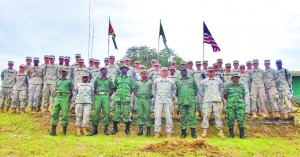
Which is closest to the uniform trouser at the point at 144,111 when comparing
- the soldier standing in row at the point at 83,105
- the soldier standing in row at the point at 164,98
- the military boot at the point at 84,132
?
the soldier standing in row at the point at 164,98

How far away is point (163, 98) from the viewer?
1037 centimetres

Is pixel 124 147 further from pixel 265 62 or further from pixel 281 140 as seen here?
pixel 265 62

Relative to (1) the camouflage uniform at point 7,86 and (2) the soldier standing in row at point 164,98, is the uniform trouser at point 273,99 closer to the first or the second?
(2) the soldier standing in row at point 164,98

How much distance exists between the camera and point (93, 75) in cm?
1216

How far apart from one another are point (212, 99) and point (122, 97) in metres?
2.83

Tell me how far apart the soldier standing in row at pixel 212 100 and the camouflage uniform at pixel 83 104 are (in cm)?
360

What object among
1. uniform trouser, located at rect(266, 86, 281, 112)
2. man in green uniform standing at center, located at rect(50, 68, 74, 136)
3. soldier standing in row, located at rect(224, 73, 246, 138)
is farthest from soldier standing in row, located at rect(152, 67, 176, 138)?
uniform trouser, located at rect(266, 86, 281, 112)

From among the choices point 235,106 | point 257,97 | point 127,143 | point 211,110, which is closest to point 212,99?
point 211,110

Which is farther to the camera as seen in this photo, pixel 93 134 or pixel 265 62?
pixel 265 62

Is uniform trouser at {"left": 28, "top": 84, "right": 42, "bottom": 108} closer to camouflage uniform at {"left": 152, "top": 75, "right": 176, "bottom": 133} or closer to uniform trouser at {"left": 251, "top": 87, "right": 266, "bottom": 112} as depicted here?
camouflage uniform at {"left": 152, "top": 75, "right": 176, "bottom": 133}

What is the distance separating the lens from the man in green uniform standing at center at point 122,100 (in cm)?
1038

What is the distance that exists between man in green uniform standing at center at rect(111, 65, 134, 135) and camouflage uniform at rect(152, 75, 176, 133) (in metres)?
0.84

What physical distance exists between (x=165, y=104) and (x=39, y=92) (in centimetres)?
497

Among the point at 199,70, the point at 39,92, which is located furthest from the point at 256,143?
the point at 39,92
